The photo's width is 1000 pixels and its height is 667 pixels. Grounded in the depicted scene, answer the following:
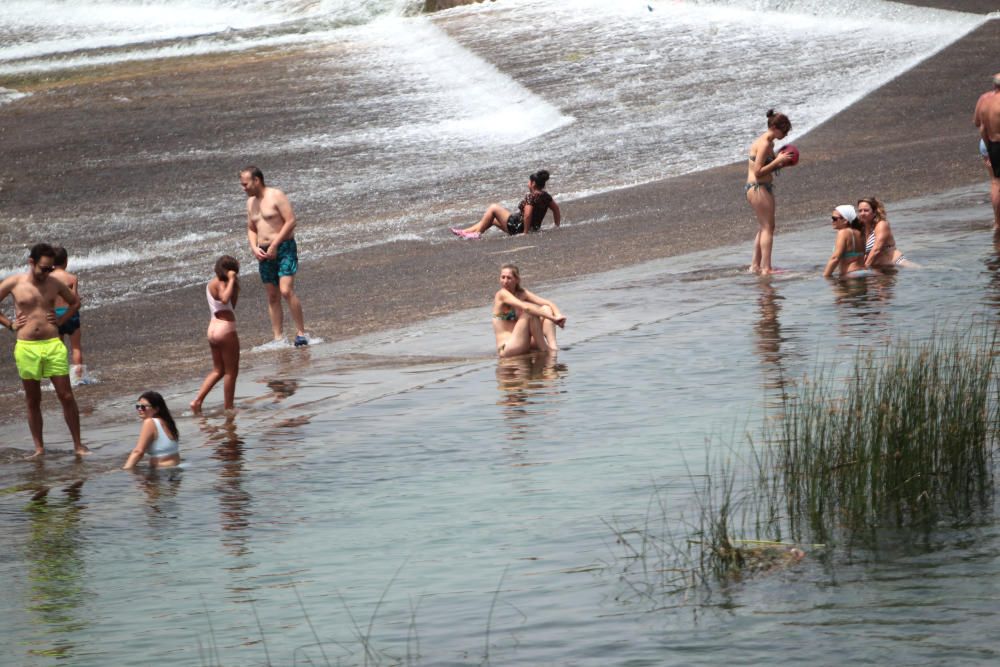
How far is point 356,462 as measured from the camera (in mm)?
9148

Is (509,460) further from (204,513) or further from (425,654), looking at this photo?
(425,654)

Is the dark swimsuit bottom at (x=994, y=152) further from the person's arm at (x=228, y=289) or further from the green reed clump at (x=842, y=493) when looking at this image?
the person's arm at (x=228, y=289)

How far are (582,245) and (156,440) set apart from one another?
33.9 feet

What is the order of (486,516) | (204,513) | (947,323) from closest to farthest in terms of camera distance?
(486,516) < (204,513) < (947,323)

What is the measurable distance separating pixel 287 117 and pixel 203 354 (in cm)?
1930

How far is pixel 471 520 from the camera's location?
301 inches

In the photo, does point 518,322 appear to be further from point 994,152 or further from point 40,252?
point 994,152

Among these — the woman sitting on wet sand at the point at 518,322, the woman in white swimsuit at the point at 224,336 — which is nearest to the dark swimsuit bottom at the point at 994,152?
the woman sitting on wet sand at the point at 518,322

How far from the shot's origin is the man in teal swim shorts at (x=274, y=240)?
13570 mm

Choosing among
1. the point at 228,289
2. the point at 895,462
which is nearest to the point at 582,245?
the point at 228,289

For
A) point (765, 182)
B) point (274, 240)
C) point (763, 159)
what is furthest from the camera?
point (765, 182)

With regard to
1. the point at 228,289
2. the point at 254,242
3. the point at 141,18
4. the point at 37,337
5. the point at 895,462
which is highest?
the point at 141,18

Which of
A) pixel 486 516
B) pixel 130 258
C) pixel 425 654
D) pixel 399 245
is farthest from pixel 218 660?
pixel 130 258

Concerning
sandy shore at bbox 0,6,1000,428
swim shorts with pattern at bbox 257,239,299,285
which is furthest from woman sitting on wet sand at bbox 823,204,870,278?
swim shorts with pattern at bbox 257,239,299,285
